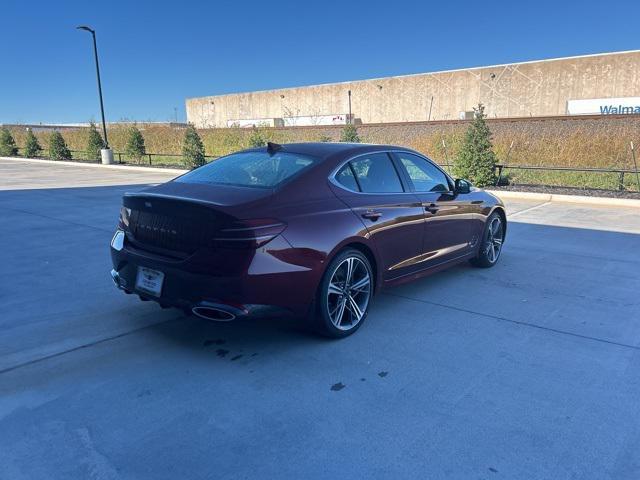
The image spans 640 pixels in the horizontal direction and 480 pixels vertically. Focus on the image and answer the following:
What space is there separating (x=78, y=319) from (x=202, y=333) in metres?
1.15

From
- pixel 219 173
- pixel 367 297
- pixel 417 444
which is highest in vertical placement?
pixel 219 173

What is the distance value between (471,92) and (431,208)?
4344 cm

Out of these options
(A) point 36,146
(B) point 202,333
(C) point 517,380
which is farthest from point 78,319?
(A) point 36,146

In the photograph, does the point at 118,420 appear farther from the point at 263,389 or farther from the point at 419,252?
the point at 419,252

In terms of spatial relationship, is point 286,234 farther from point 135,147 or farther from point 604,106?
point 604,106

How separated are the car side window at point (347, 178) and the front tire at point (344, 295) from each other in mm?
541

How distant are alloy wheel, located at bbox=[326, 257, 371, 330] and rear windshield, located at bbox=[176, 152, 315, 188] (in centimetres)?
84

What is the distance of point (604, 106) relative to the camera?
123 feet

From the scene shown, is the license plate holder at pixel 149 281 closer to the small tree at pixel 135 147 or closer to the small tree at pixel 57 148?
the small tree at pixel 135 147

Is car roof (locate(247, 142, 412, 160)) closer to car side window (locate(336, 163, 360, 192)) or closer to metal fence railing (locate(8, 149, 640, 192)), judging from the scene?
car side window (locate(336, 163, 360, 192))

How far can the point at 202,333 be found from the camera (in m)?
3.96

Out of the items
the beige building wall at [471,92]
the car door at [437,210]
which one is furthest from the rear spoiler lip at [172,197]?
the beige building wall at [471,92]

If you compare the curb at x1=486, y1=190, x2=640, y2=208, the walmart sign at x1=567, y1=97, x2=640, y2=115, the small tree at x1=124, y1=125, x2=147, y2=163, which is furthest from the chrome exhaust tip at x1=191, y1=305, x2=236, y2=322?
the walmart sign at x1=567, y1=97, x2=640, y2=115

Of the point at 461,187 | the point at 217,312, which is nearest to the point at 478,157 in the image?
the point at 461,187
